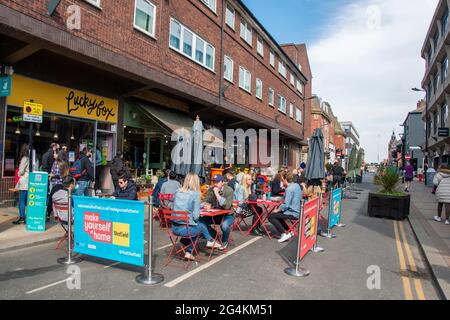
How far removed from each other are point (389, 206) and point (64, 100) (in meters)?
10.9

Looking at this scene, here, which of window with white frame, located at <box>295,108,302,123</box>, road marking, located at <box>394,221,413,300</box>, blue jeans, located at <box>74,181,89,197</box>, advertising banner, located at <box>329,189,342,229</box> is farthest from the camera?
window with white frame, located at <box>295,108,302,123</box>

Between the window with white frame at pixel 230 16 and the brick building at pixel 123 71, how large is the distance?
0.06 m

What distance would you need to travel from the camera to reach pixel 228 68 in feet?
60.8

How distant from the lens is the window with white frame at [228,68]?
18.1 metres

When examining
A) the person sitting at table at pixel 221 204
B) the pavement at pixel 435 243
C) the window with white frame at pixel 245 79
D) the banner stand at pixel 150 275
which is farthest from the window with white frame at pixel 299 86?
the banner stand at pixel 150 275

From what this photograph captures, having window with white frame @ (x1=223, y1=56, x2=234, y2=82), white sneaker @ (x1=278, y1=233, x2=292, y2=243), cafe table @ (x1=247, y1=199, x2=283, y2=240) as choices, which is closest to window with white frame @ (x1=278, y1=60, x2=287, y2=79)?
window with white frame @ (x1=223, y1=56, x2=234, y2=82)

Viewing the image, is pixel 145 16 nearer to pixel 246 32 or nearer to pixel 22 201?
pixel 22 201

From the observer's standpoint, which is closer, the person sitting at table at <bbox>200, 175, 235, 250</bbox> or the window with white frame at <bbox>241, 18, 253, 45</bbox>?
the person sitting at table at <bbox>200, 175, 235, 250</bbox>

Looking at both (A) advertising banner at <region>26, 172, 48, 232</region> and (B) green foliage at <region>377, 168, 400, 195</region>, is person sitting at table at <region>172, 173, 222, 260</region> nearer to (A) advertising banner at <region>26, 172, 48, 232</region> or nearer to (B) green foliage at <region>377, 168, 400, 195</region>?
(A) advertising banner at <region>26, 172, 48, 232</region>

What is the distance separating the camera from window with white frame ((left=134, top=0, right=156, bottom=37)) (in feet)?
38.4

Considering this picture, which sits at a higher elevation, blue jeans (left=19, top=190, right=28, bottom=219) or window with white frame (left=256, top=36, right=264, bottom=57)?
window with white frame (left=256, top=36, right=264, bottom=57)

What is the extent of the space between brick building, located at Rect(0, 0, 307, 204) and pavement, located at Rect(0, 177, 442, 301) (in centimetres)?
512

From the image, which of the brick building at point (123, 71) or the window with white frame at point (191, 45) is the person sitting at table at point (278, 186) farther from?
the window with white frame at point (191, 45)
